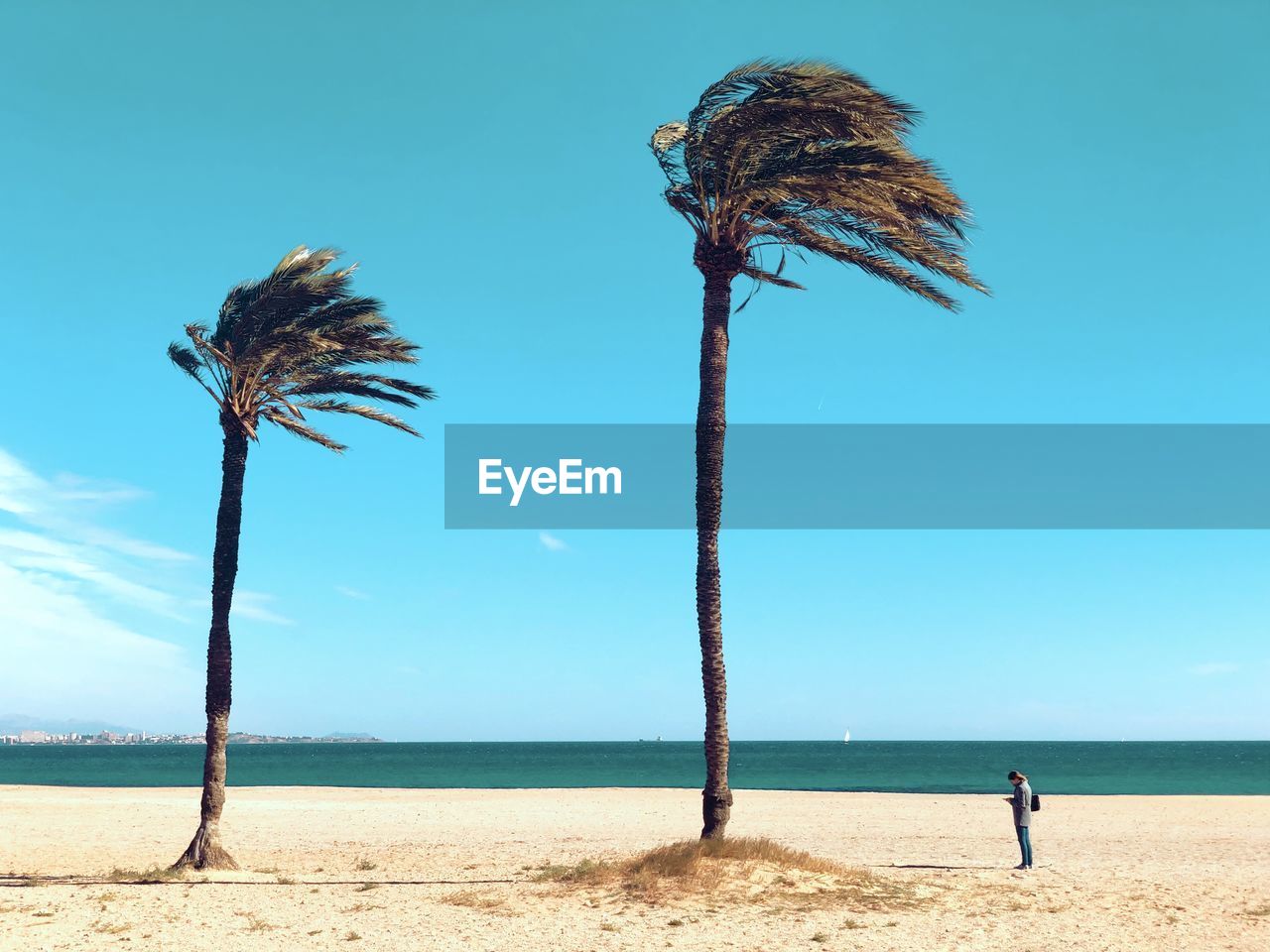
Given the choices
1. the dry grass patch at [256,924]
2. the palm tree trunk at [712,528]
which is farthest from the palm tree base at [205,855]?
the palm tree trunk at [712,528]

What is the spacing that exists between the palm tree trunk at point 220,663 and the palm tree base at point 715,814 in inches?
318

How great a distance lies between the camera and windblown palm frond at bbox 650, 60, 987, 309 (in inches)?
688

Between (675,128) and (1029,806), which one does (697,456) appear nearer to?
(675,128)

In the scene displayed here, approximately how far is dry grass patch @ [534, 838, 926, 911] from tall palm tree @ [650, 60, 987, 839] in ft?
2.30

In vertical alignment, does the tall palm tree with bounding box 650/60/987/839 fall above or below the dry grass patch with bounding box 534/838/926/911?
above

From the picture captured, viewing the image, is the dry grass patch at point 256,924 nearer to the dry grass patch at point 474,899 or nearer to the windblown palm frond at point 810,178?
the dry grass patch at point 474,899

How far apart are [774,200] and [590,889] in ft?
37.2

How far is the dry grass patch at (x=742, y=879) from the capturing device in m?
15.4

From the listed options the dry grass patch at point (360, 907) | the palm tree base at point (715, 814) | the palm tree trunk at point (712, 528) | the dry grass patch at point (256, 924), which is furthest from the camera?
the palm tree trunk at point (712, 528)

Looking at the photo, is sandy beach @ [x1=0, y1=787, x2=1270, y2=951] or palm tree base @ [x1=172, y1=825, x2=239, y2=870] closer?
sandy beach @ [x1=0, y1=787, x2=1270, y2=951]

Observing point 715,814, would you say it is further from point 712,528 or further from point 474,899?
point 712,528

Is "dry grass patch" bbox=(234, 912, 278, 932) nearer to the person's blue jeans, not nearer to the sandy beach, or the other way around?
the sandy beach

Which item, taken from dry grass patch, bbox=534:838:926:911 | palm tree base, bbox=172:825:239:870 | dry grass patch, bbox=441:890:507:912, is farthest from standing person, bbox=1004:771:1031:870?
palm tree base, bbox=172:825:239:870

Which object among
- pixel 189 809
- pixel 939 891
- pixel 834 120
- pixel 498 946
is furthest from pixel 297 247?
pixel 189 809
